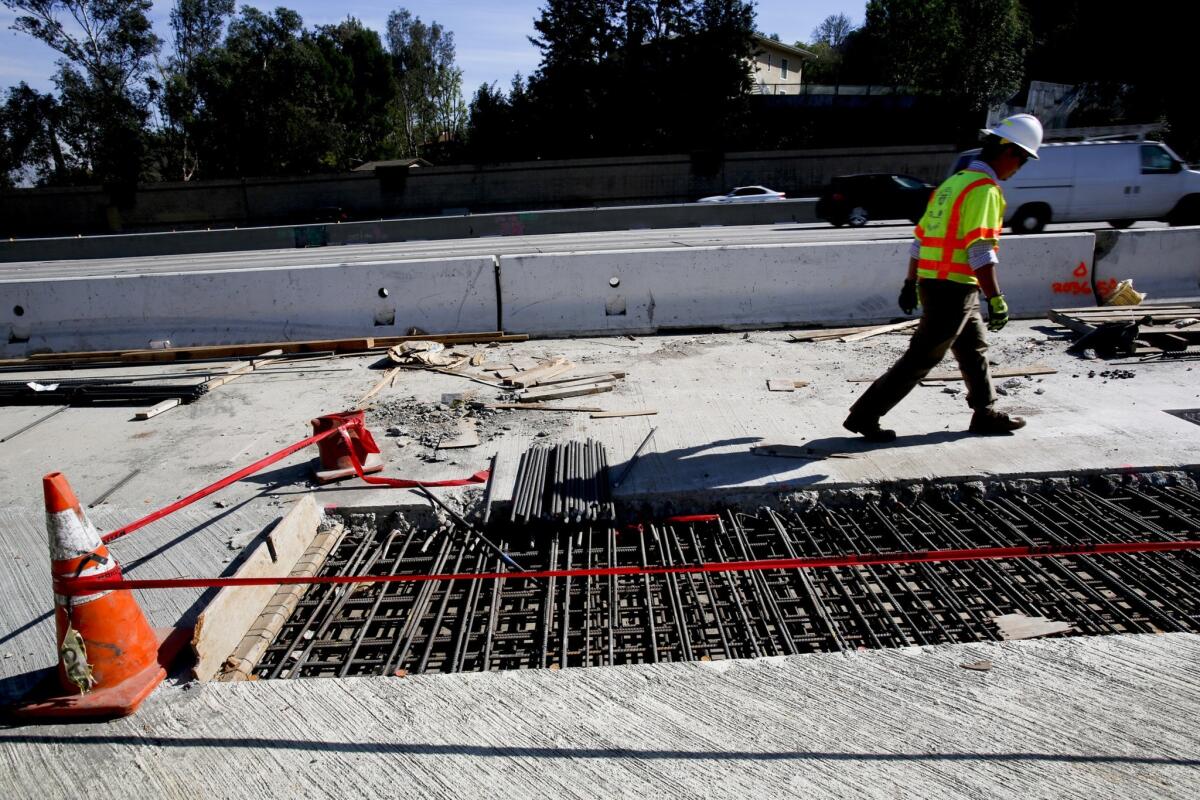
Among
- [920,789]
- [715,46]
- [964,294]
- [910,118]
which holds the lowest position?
[920,789]

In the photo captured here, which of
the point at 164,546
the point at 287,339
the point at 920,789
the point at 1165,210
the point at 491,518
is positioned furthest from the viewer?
the point at 1165,210

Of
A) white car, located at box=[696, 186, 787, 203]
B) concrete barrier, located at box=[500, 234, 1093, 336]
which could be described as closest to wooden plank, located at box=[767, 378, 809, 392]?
concrete barrier, located at box=[500, 234, 1093, 336]

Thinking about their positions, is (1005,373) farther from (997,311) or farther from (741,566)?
(741,566)

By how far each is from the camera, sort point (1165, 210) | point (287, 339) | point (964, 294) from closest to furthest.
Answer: point (964, 294) < point (287, 339) < point (1165, 210)

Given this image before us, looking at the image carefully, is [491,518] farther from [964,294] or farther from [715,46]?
[715,46]

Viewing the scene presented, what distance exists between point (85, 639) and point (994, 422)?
5.27 metres

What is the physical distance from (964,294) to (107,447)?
628 cm

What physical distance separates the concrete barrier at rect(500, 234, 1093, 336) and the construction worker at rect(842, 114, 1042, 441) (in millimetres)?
3403

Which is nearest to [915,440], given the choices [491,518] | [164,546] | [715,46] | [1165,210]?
[491,518]

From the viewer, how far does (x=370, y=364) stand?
26.2 feet

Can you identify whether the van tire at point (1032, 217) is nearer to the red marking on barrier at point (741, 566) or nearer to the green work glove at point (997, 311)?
the green work glove at point (997, 311)

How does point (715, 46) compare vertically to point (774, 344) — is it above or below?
above

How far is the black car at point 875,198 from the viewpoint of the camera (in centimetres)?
2067

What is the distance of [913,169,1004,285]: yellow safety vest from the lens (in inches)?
189
